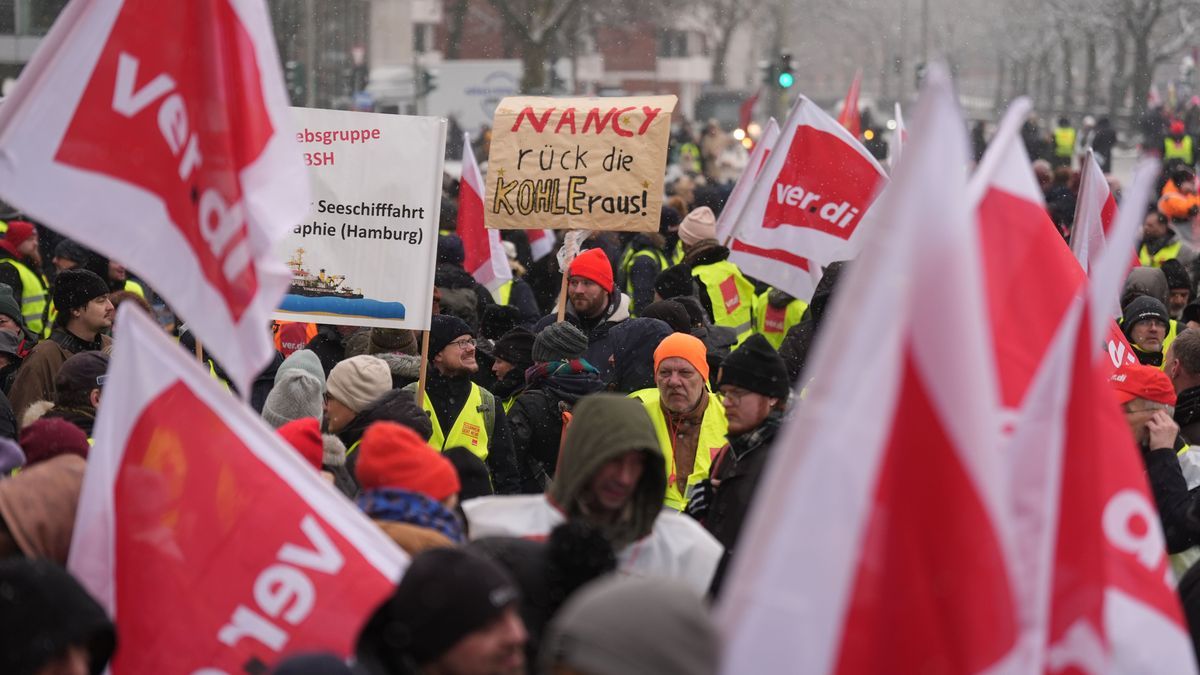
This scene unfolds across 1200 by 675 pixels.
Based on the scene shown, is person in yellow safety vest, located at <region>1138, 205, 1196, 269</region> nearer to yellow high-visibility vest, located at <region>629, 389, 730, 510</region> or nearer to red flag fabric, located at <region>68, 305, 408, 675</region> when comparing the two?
Answer: yellow high-visibility vest, located at <region>629, 389, 730, 510</region>

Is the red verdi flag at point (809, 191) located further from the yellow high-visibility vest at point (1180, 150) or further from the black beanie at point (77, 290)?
the yellow high-visibility vest at point (1180, 150)

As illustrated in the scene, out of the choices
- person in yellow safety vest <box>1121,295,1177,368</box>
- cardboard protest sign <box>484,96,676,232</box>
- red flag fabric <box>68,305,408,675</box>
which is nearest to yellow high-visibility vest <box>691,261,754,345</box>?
cardboard protest sign <box>484,96,676,232</box>

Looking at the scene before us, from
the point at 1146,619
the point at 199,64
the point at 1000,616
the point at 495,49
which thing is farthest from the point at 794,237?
the point at 495,49

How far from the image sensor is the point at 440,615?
2.98 meters

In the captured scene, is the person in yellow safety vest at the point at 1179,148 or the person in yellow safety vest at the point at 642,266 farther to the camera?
the person in yellow safety vest at the point at 1179,148

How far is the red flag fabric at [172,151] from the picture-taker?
403cm

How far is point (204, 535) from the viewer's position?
3.57m

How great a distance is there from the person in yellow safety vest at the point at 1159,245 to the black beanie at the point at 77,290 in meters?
8.74

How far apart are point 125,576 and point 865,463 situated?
178cm

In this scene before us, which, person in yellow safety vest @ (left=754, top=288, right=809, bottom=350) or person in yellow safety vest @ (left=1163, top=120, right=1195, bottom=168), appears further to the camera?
person in yellow safety vest @ (left=1163, top=120, right=1195, bottom=168)

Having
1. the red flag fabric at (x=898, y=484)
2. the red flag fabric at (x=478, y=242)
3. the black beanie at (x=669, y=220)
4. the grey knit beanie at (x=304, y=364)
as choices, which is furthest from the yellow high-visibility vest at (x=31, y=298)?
the red flag fabric at (x=898, y=484)

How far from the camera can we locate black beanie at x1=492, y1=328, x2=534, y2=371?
25.0ft

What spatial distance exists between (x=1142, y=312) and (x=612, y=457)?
16.8ft

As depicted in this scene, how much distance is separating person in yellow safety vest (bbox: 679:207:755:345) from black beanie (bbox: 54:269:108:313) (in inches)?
149
